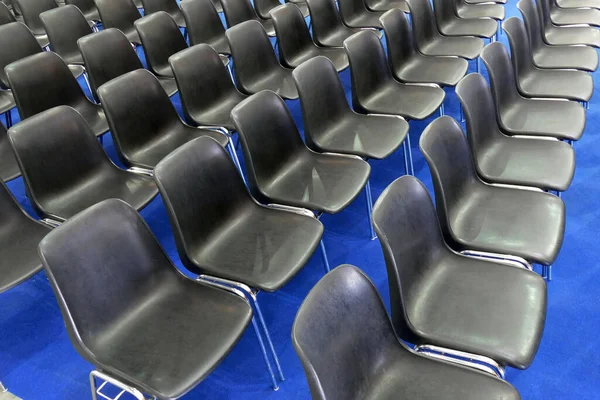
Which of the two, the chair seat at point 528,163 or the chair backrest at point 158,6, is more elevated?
the chair backrest at point 158,6

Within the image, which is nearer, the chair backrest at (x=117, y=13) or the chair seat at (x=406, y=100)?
the chair seat at (x=406, y=100)

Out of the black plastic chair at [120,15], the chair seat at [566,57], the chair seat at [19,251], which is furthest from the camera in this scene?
the black plastic chair at [120,15]

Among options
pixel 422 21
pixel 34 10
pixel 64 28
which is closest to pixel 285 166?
pixel 422 21

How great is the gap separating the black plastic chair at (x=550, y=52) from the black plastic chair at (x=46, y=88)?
2.87m

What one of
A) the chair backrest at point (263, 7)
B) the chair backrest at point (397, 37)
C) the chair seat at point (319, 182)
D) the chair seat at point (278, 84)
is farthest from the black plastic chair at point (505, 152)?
the chair backrest at point (263, 7)

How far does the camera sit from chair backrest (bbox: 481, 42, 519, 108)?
279 centimetres

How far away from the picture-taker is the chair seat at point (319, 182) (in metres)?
2.43

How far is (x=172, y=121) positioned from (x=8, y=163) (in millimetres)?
951

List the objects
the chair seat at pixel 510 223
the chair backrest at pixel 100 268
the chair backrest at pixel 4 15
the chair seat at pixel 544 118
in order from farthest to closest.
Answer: the chair backrest at pixel 4 15
the chair seat at pixel 544 118
the chair seat at pixel 510 223
the chair backrest at pixel 100 268

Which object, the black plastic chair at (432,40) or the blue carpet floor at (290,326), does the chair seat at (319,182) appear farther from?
the black plastic chair at (432,40)

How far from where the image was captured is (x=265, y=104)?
2.54 meters

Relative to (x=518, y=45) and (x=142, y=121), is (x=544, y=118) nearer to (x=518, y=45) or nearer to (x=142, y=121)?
(x=518, y=45)

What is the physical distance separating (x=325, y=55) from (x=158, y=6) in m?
1.93

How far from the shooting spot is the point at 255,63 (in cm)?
356
